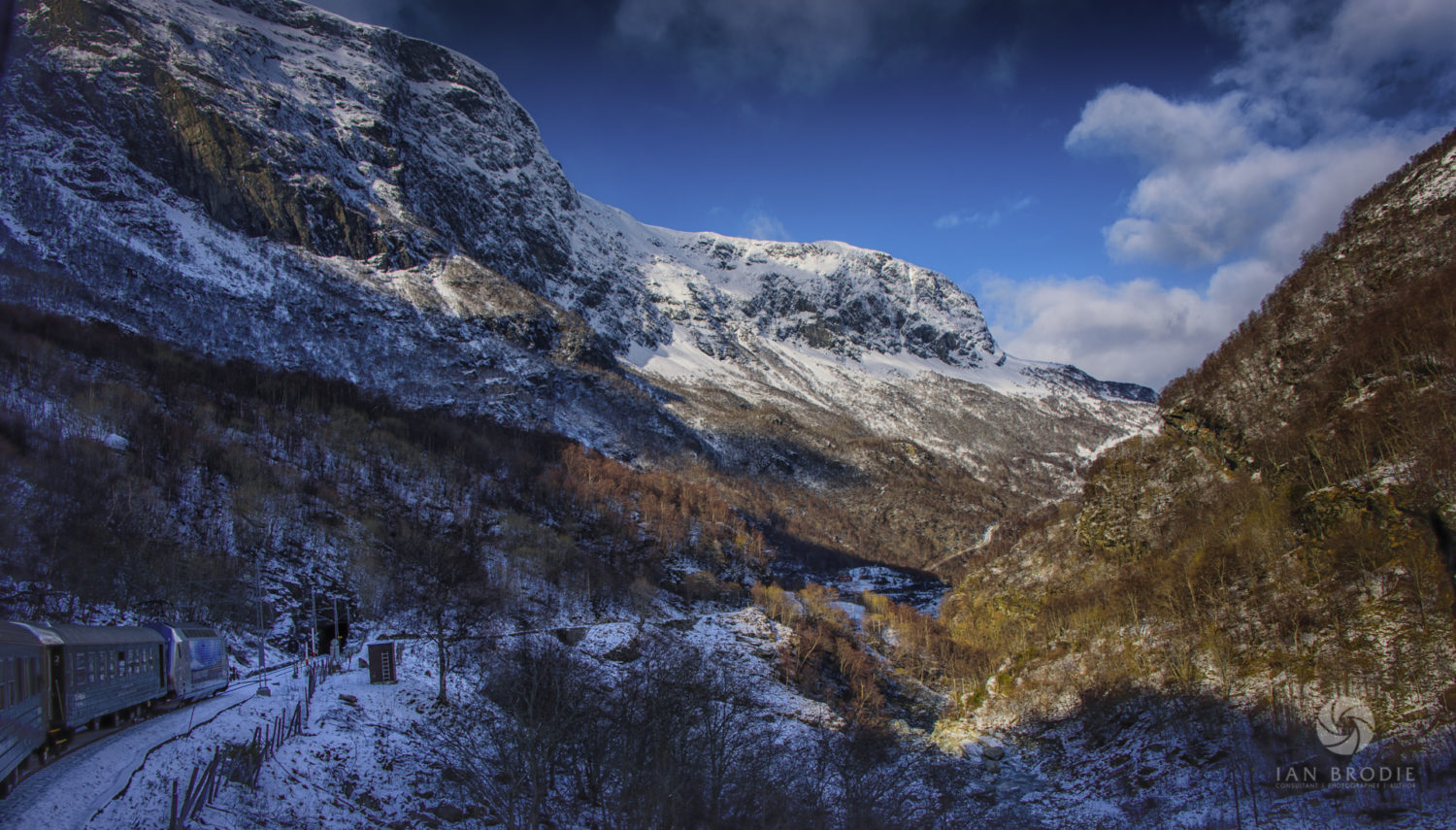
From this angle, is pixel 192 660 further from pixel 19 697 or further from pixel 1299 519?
pixel 1299 519

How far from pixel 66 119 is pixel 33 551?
147376 millimetres

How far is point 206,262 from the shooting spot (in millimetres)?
134375

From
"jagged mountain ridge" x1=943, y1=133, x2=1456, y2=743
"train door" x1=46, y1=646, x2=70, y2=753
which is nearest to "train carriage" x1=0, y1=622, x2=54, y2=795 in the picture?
"train door" x1=46, y1=646, x2=70, y2=753

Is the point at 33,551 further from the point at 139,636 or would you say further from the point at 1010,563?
the point at 1010,563

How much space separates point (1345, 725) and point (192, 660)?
44.5m

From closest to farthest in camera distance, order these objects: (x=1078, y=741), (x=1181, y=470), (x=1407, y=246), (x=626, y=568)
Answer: (x=1078, y=741)
(x=1407, y=246)
(x=1181, y=470)
(x=626, y=568)

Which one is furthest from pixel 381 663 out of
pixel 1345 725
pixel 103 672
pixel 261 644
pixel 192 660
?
pixel 1345 725

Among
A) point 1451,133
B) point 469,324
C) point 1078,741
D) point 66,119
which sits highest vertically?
point 66,119

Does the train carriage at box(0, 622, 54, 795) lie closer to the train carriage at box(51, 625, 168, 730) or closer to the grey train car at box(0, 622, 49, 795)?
the grey train car at box(0, 622, 49, 795)

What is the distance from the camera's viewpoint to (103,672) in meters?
21.0

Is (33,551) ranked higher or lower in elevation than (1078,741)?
higher

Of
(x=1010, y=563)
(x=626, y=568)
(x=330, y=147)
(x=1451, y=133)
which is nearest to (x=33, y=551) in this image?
(x=626, y=568)

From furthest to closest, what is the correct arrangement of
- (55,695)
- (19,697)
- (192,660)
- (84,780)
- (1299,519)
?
(1299,519) < (192,660) < (55,695) < (84,780) < (19,697)

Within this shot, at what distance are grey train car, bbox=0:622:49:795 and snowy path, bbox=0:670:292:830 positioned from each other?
0.66 meters
